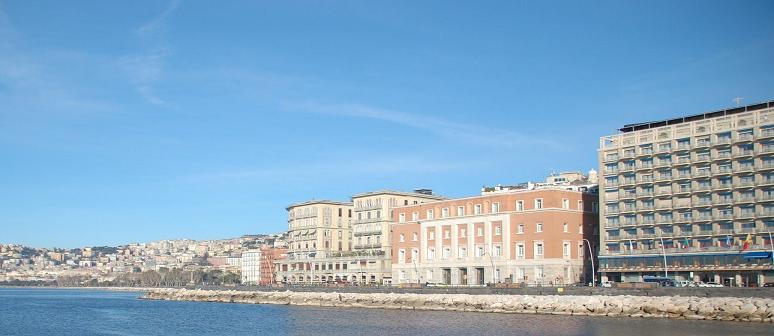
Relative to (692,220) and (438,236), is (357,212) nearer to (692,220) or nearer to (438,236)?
(438,236)

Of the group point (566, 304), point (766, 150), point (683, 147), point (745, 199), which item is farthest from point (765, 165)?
point (566, 304)

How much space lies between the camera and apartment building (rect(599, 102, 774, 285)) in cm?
8469

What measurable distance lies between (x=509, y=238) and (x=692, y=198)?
69.7ft

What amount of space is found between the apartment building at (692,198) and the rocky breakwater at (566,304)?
22.0m

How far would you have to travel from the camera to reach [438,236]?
110000mm

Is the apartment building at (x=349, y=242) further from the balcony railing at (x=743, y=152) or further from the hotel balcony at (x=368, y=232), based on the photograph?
the balcony railing at (x=743, y=152)

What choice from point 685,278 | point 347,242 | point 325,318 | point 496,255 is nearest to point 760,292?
point 685,278

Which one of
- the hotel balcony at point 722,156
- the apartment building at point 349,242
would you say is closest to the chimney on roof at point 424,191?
the apartment building at point 349,242

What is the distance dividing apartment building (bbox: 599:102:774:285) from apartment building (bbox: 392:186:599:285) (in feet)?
12.5

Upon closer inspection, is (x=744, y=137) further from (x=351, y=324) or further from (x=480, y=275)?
(x=351, y=324)

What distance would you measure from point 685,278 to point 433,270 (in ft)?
108

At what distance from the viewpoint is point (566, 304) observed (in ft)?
229

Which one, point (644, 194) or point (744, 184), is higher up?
point (744, 184)

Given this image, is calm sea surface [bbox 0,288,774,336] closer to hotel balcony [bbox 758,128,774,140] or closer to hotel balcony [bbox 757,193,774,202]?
hotel balcony [bbox 757,193,774,202]
